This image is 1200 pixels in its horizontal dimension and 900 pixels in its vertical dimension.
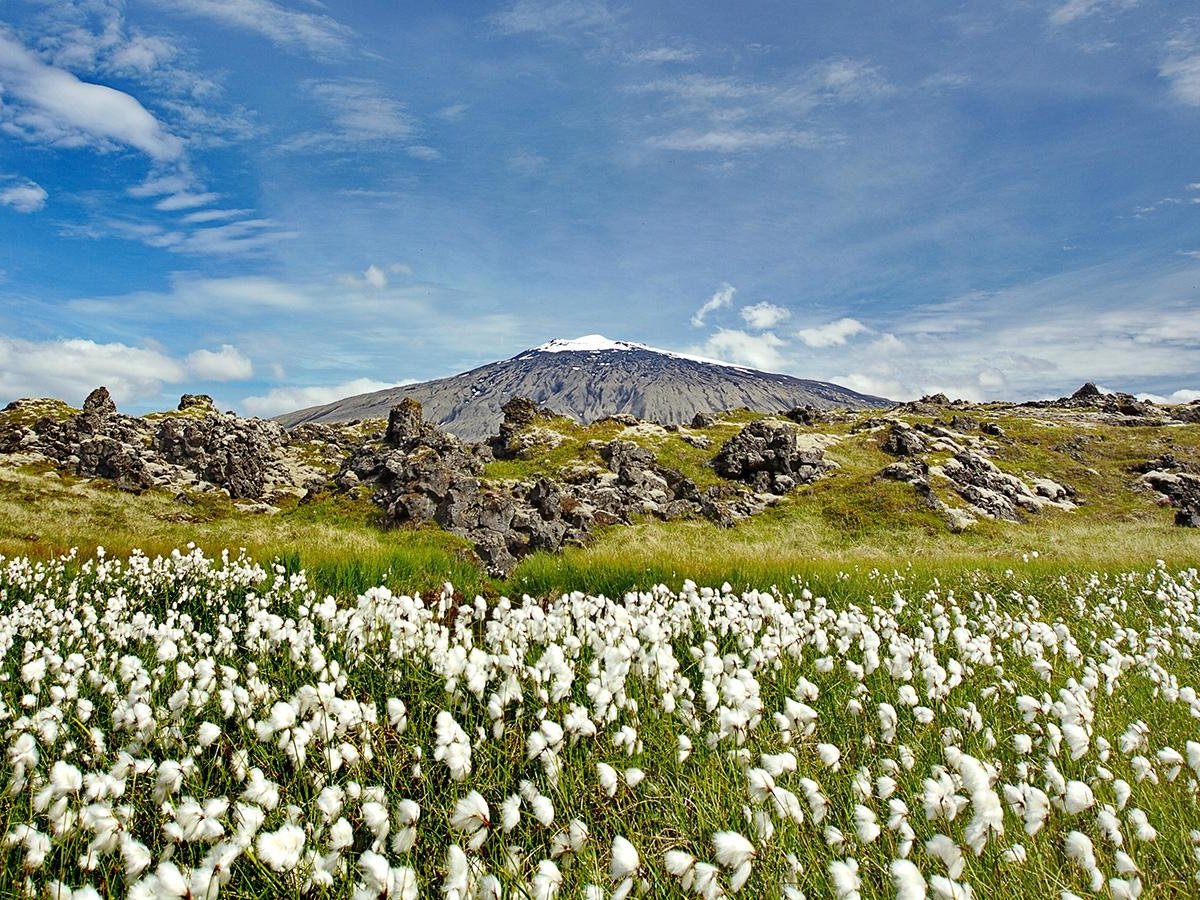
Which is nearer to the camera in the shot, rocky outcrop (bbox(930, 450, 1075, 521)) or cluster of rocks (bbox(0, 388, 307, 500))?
rocky outcrop (bbox(930, 450, 1075, 521))

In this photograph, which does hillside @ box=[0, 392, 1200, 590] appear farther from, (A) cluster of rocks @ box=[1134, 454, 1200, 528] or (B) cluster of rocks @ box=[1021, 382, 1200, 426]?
(B) cluster of rocks @ box=[1021, 382, 1200, 426]

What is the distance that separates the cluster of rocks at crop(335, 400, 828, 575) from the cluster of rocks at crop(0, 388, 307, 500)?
374 inches

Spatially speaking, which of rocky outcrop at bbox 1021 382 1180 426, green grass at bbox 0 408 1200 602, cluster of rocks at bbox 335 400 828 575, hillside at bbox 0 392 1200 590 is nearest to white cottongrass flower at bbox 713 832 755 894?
green grass at bbox 0 408 1200 602

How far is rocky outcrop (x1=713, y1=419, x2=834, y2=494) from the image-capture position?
48.4 metres

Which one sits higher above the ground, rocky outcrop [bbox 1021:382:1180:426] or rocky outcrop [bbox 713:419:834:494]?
rocky outcrop [bbox 1021:382:1180:426]

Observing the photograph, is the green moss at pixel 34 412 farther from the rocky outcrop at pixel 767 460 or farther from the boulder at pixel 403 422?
the rocky outcrop at pixel 767 460

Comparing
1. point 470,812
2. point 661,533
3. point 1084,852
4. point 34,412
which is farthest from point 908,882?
point 34,412

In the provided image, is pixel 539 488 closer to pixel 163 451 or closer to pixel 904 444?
pixel 163 451

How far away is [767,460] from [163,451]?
44.3 meters

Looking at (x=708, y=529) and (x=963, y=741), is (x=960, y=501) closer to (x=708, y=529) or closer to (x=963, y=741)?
(x=708, y=529)

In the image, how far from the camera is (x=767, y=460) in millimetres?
49906

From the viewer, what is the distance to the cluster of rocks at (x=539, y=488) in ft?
105

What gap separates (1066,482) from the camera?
55.9 m

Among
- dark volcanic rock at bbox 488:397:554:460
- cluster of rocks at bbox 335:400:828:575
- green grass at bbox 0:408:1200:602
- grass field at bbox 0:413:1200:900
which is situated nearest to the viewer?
grass field at bbox 0:413:1200:900
